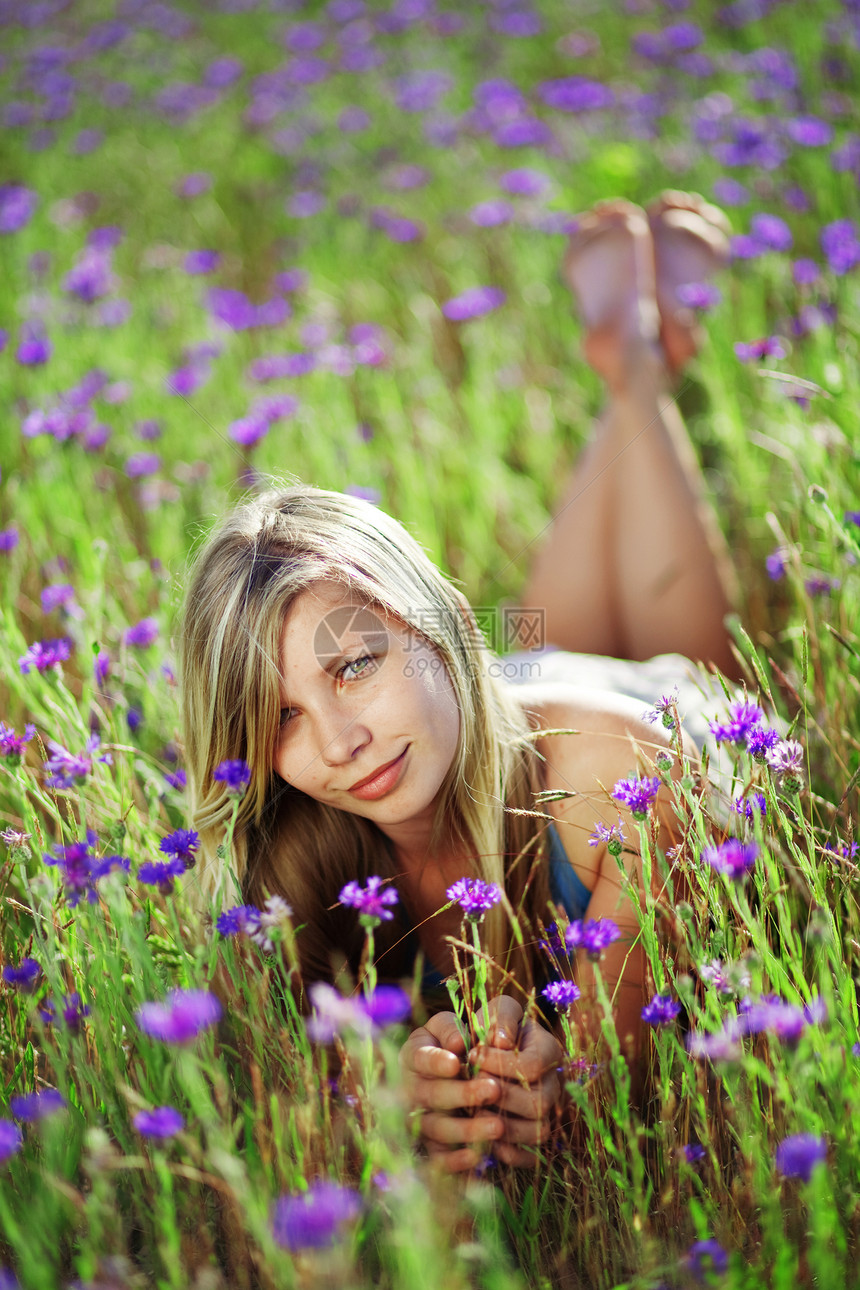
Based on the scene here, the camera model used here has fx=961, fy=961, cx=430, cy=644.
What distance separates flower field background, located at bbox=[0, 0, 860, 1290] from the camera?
0.83m

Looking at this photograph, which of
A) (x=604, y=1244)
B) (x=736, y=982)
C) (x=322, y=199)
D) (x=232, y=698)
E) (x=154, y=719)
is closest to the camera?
(x=736, y=982)

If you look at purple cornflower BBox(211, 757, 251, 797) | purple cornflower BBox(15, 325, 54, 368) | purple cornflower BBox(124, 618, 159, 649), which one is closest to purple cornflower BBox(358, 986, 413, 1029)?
purple cornflower BBox(211, 757, 251, 797)

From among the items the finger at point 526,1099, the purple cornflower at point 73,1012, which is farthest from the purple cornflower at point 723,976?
the purple cornflower at point 73,1012

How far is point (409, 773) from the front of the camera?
1183mm

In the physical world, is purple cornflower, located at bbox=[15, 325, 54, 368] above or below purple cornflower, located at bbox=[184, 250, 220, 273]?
above

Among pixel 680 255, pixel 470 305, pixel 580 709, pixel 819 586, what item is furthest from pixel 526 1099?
pixel 470 305

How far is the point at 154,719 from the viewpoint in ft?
5.31

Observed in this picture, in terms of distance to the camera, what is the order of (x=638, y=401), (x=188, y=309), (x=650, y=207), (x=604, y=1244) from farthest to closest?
1. (x=188, y=309)
2. (x=650, y=207)
3. (x=638, y=401)
4. (x=604, y=1244)

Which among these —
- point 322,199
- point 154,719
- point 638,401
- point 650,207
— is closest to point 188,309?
point 322,199

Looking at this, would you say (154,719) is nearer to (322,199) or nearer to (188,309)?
(188,309)

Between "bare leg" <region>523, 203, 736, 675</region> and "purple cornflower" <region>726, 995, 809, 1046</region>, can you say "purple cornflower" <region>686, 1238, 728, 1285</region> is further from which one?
"bare leg" <region>523, 203, 736, 675</region>

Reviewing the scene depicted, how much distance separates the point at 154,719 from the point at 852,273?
1866 mm

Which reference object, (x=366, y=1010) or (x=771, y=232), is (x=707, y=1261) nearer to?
(x=366, y=1010)

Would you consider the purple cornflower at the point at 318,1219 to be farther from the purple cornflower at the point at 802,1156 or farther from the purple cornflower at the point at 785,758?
the purple cornflower at the point at 785,758
